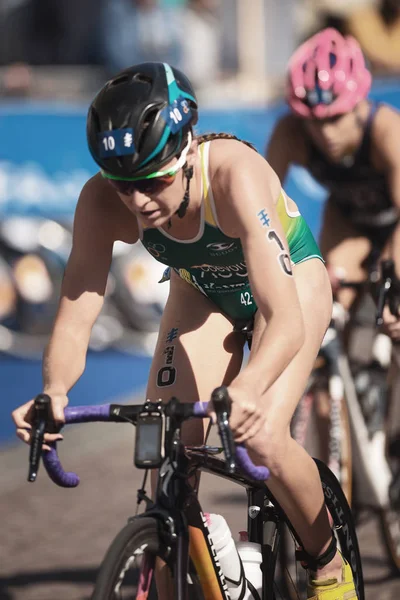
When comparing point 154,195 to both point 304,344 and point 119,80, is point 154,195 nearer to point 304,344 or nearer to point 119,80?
point 119,80

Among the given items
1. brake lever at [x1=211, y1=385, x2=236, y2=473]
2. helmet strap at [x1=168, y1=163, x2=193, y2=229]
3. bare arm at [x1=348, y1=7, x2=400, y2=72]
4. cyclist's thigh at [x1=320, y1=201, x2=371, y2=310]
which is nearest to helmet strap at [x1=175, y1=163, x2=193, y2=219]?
helmet strap at [x1=168, y1=163, x2=193, y2=229]

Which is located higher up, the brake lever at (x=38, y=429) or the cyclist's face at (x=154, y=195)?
the cyclist's face at (x=154, y=195)

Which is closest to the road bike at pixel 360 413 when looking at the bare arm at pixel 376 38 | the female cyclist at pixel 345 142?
the female cyclist at pixel 345 142

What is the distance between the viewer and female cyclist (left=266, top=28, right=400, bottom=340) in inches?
225

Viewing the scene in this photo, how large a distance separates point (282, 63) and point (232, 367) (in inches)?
252

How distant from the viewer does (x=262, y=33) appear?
1011 cm

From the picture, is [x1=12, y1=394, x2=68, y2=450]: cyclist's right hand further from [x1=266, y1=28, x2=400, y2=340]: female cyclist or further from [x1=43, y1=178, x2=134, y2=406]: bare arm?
[x1=266, y1=28, x2=400, y2=340]: female cyclist

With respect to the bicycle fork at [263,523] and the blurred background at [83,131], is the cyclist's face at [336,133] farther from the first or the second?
the blurred background at [83,131]

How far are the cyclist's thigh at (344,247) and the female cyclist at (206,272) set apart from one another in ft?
6.04

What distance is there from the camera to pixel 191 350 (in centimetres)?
425

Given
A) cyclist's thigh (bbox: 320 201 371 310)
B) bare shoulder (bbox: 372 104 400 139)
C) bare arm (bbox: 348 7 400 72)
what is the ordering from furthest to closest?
bare arm (bbox: 348 7 400 72) < cyclist's thigh (bbox: 320 201 371 310) < bare shoulder (bbox: 372 104 400 139)

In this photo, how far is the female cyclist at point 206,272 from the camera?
355 cm

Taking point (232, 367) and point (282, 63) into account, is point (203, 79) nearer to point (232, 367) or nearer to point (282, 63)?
point (282, 63)

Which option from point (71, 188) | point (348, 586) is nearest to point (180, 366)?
point (348, 586)
